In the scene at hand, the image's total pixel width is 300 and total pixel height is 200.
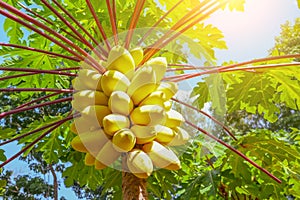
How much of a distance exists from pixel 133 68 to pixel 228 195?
211 centimetres

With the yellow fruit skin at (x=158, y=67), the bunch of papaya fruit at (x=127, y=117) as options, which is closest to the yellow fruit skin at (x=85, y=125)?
the bunch of papaya fruit at (x=127, y=117)

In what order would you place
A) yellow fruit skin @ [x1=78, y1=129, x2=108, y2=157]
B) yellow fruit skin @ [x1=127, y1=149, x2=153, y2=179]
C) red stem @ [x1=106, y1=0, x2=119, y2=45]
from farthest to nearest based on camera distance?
red stem @ [x1=106, y1=0, x2=119, y2=45] → yellow fruit skin @ [x1=78, y1=129, x2=108, y2=157] → yellow fruit skin @ [x1=127, y1=149, x2=153, y2=179]

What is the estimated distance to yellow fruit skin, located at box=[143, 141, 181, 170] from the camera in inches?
59.1

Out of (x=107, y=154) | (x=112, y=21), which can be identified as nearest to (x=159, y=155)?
(x=107, y=154)

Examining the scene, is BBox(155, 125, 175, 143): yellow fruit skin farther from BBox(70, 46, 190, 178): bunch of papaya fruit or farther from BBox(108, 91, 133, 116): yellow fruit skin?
BBox(108, 91, 133, 116): yellow fruit skin

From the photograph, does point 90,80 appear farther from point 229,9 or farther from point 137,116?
point 229,9

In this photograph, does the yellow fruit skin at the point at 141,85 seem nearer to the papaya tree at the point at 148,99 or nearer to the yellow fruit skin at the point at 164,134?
the papaya tree at the point at 148,99

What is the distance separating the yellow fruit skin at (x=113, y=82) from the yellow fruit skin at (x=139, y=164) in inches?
10.8

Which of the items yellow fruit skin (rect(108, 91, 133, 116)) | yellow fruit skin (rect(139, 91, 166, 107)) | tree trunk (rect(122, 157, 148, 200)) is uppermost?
yellow fruit skin (rect(108, 91, 133, 116))

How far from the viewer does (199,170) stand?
3.58m

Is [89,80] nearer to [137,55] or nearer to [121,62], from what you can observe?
[121,62]

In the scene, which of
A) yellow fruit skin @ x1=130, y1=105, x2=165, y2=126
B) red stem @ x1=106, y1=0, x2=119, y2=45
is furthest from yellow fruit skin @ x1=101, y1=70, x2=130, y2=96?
red stem @ x1=106, y1=0, x2=119, y2=45

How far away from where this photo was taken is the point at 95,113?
155 cm

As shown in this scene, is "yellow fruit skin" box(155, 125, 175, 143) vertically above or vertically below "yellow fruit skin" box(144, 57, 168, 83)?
below
